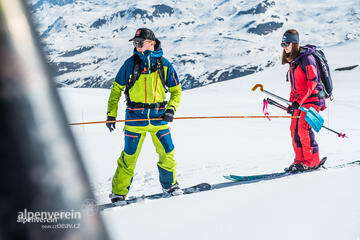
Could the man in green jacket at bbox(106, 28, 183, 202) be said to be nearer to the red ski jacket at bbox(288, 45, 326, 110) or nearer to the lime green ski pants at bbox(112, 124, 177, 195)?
the lime green ski pants at bbox(112, 124, 177, 195)

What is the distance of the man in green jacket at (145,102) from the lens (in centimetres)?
412

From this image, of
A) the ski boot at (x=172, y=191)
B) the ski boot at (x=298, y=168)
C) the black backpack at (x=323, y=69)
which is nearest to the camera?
the ski boot at (x=172, y=191)

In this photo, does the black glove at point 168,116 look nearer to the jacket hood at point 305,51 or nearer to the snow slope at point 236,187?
the snow slope at point 236,187

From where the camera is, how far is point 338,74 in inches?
1422

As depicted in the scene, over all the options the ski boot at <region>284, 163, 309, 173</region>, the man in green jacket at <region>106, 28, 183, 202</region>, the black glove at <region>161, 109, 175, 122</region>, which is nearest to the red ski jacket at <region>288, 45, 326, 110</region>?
the ski boot at <region>284, 163, 309, 173</region>

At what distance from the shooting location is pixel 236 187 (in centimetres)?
362

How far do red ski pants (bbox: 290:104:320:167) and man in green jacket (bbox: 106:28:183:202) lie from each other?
186 cm

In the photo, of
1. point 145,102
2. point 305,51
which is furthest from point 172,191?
point 305,51

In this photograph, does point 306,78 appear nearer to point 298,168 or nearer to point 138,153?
point 298,168

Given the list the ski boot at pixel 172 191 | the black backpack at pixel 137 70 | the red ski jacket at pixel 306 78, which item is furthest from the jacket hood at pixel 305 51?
the ski boot at pixel 172 191

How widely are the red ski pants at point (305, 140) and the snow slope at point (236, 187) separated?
3.25 feet

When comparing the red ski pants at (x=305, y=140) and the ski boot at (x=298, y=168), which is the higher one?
the red ski pants at (x=305, y=140)

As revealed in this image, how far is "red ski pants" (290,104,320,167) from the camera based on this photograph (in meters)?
5.02

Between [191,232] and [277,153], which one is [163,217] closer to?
[191,232]
